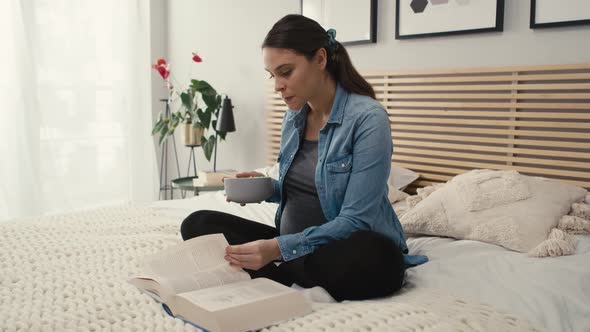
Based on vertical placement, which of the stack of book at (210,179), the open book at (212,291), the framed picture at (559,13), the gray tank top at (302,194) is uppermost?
the framed picture at (559,13)

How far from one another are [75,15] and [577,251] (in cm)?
323

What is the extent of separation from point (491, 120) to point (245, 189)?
50.0 inches

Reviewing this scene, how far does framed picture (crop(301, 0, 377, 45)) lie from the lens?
2793 millimetres

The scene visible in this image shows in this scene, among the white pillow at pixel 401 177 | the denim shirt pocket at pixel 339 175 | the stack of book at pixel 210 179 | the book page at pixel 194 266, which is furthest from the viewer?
the stack of book at pixel 210 179

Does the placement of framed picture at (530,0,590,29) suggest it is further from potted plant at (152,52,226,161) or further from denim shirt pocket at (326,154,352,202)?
potted plant at (152,52,226,161)

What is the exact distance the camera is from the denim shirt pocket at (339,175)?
1.48 metres

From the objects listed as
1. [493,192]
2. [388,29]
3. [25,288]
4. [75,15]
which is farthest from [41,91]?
[493,192]

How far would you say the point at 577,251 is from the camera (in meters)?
1.66

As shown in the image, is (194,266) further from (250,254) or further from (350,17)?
(350,17)

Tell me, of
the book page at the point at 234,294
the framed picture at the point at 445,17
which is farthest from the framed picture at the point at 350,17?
the book page at the point at 234,294

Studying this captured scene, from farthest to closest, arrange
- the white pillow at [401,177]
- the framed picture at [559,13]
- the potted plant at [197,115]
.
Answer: the potted plant at [197,115]
the white pillow at [401,177]
the framed picture at [559,13]

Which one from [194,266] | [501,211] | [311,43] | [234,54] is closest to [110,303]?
[194,266]

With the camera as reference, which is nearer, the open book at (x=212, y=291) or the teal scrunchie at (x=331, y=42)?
the open book at (x=212, y=291)

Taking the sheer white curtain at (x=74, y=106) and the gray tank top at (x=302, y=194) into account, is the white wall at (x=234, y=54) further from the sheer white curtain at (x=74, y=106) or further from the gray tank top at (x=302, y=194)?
the gray tank top at (x=302, y=194)
